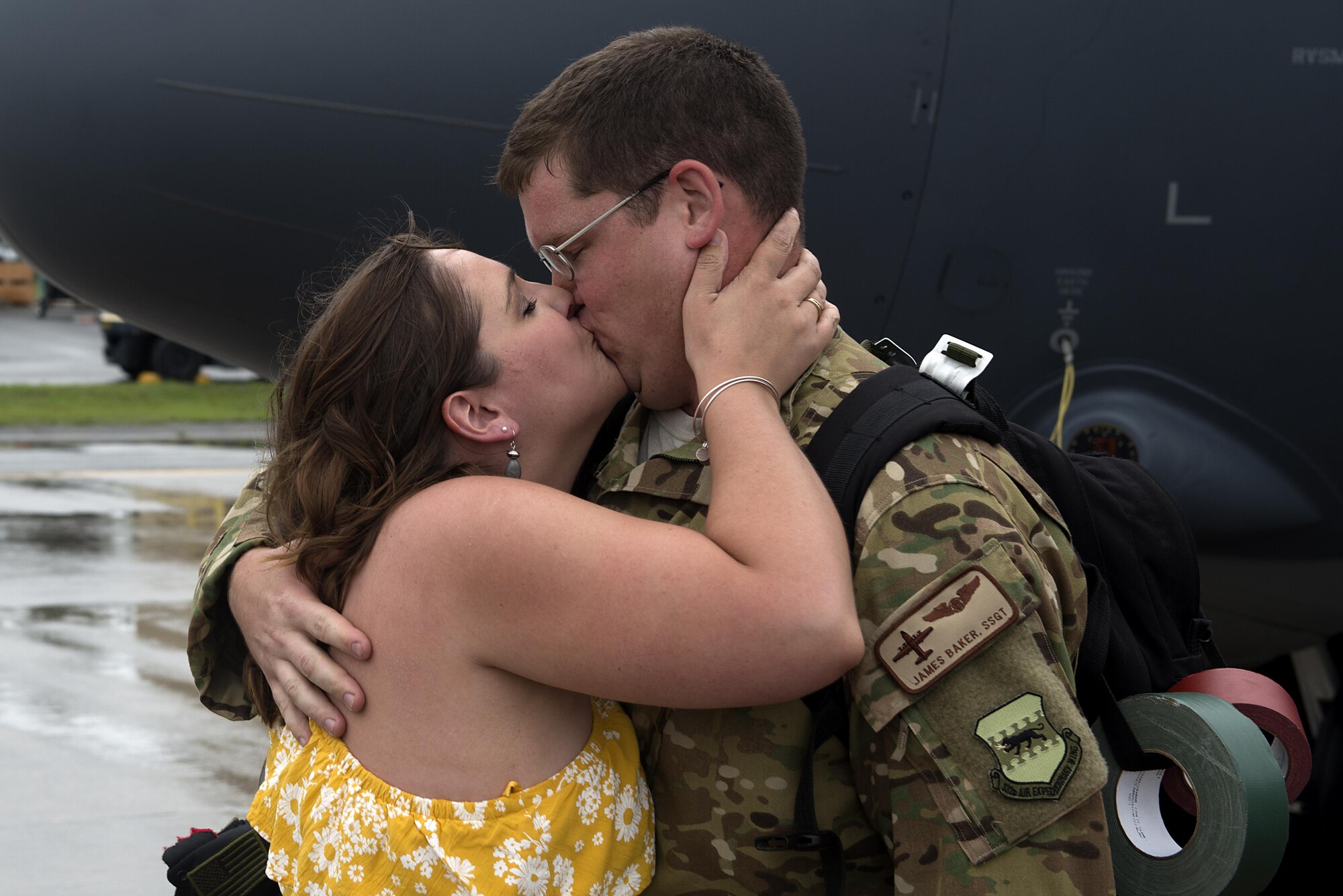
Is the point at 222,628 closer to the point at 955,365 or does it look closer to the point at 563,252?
the point at 563,252

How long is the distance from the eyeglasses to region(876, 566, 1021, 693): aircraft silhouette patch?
0.68 metres

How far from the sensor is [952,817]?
149 cm

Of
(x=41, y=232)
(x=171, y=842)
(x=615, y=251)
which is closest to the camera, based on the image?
(x=615, y=251)

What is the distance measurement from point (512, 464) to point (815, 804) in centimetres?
60

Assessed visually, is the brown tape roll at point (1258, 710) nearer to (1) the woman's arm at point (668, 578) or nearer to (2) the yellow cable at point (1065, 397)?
(1) the woman's arm at point (668, 578)

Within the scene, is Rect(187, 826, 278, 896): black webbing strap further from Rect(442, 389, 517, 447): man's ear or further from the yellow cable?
the yellow cable

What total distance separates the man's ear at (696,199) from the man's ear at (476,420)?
35 centimetres

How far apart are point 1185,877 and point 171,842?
398 cm

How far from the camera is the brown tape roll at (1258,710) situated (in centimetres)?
175

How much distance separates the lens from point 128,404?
1585cm

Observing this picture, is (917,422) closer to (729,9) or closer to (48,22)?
(729,9)

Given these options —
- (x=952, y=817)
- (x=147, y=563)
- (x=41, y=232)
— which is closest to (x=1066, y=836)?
(x=952, y=817)

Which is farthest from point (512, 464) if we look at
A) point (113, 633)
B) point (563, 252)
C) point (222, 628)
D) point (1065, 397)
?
point (113, 633)

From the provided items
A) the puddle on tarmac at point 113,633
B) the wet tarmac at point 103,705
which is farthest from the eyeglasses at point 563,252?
the puddle on tarmac at point 113,633
